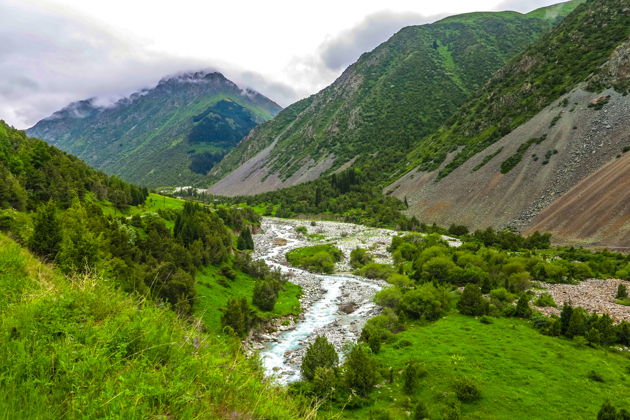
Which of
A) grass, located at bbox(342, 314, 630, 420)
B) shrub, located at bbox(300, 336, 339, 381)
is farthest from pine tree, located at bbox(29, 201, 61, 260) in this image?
grass, located at bbox(342, 314, 630, 420)

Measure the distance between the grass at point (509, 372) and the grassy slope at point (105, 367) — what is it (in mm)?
14704

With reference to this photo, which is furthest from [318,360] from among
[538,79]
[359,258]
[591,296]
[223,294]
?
[538,79]

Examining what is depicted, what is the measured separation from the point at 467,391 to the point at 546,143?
81562 mm

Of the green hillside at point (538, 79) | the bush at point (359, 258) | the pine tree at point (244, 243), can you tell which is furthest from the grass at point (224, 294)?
the green hillside at point (538, 79)

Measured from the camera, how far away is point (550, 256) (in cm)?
4834

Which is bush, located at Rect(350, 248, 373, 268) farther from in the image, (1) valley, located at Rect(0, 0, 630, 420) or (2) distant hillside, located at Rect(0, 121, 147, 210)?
(2) distant hillside, located at Rect(0, 121, 147, 210)

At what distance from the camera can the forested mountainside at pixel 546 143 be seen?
216 ft

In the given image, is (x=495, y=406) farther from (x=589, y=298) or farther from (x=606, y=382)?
(x=589, y=298)

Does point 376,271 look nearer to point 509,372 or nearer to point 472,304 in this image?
point 472,304

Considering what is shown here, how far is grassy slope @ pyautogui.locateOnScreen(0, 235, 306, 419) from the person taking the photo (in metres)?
3.87

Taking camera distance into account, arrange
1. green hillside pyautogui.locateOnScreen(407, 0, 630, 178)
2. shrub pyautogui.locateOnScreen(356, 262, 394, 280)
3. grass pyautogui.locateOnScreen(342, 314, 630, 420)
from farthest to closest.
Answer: green hillside pyautogui.locateOnScreen(407, 0, 630, 178)
shrub pyautogui.locateOnScreen(356, 262, 394, 280)
grass pyautogui.locateOnScreen(342, 314, 630, 420)

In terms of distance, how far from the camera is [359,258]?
61344mm

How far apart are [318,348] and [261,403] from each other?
18259mm

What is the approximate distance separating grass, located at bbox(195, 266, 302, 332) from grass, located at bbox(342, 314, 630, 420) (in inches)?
531
